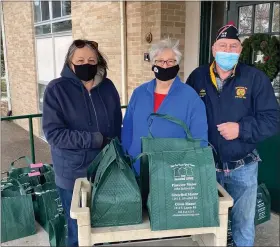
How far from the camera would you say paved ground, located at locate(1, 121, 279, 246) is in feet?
9.25

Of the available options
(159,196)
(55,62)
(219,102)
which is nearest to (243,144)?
(219,102)

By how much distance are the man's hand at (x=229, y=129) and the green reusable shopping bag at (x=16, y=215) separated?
1.79 meters

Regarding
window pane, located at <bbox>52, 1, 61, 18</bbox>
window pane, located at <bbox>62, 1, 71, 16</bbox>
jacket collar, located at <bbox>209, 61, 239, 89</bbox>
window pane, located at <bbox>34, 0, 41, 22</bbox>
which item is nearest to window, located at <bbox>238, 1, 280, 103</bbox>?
jacket collar, located at <bbox>209, 61, 239, 89</bbox>

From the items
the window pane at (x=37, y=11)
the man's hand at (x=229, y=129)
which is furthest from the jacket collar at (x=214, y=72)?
the window pane at (x=37, y=11)

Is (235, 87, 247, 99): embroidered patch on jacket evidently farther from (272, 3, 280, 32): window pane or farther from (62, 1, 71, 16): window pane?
(62, 1, 71, 16): window pane

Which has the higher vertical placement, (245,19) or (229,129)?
(245,19)

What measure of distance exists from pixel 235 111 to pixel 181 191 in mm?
824

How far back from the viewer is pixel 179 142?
4.36ft

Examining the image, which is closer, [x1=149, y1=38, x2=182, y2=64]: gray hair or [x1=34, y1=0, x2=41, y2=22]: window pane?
[x1=149, y1=38, x2=182, y2=64]: gray hair

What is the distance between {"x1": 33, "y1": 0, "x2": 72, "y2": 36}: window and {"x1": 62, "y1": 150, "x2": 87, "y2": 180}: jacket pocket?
5.54 metres

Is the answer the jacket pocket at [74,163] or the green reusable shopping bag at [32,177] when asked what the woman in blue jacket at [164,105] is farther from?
the green reusable shopping bag at [32,177]

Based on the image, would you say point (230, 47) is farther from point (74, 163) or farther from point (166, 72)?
point (74, 163)

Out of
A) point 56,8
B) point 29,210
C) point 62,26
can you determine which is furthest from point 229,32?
point 56,8

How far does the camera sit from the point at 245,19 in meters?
3.48
